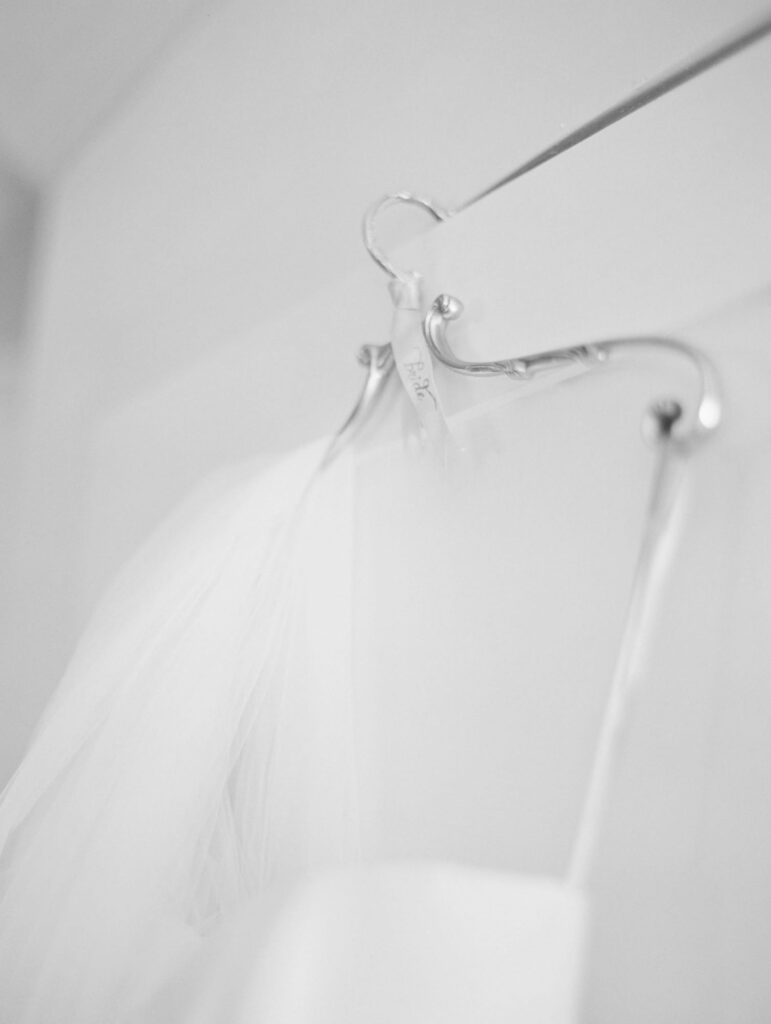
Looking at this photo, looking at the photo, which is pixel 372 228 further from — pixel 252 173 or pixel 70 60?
pixel 70 60

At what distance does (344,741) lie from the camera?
67 cm

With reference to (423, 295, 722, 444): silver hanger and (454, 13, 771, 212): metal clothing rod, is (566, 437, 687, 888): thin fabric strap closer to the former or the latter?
(423, 295, 722, 444): silver hanger

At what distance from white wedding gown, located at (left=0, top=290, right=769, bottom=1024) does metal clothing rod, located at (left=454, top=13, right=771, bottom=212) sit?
7.2 inches

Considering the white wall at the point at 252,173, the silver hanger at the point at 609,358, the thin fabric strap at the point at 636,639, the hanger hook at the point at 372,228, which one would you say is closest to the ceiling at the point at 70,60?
the white wall at the point at 252,173

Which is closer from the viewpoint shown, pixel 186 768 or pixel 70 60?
pixel 186 768

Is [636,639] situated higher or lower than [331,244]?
lower

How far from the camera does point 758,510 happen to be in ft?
1.67

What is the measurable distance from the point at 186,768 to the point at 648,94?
0.61 m

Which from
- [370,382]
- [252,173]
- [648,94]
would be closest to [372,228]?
[370,382]

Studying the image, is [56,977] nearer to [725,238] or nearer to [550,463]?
[550,463]

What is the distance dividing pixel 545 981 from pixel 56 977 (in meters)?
0.35


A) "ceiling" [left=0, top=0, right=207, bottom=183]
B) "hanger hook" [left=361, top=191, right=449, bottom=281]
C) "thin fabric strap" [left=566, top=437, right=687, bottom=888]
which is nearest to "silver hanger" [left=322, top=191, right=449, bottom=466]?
"hanger hook" [left=361, top=191, right=449, bottom=281]

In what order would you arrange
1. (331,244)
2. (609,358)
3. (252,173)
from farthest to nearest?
(252,173), (331,244), (609,358)

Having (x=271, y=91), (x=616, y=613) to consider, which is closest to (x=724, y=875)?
(x=616, y=613)
